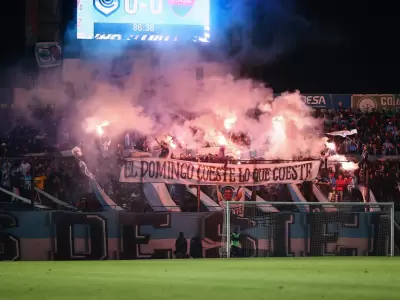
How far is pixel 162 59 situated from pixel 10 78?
→ 729 centimetres

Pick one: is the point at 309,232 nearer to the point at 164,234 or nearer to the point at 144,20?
the point at 164,234

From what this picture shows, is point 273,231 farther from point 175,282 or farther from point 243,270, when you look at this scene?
point 175,282

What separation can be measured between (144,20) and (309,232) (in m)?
15.8

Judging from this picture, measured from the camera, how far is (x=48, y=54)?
94.9 feet

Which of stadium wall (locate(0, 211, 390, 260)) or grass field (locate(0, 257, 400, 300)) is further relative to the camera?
stadium wall (locate(0, 211, 390, 260))

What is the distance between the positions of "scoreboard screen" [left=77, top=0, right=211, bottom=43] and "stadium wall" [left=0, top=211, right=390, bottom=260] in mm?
14682

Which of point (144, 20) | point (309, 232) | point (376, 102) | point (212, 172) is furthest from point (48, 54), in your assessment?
point (309, 232)

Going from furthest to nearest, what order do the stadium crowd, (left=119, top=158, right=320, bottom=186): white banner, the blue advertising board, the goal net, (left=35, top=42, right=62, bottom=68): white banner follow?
1. (left=35, top=42, right=62, bottom=68): white banner
2. the blue advertising board
3. the stadium crowd
4. (left=119, top=158, right=320, bottom=186): white banner
5. the goal net

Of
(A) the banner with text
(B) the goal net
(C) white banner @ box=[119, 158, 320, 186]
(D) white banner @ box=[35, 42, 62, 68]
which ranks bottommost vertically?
(B) the goal net

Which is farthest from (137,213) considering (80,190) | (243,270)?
(243,270)

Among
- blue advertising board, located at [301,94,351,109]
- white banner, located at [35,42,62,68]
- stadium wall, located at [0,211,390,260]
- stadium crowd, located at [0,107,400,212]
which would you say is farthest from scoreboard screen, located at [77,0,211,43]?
stadium wall, located at [0,211,390,260]

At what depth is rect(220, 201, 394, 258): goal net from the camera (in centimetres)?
1614

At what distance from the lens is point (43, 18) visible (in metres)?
30.8

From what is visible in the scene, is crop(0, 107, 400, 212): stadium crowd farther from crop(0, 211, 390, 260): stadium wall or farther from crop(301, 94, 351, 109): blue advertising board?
crop(301, 94, 351, 109): blue advertising board
